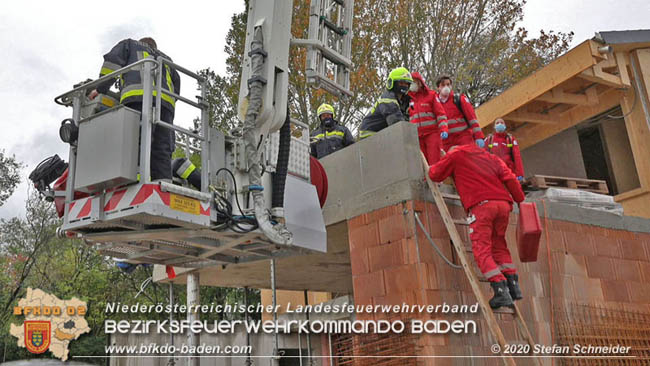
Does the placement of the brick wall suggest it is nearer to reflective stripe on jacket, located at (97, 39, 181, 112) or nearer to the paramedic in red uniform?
the paramedic in red uniform

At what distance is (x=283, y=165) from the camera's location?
212 inches

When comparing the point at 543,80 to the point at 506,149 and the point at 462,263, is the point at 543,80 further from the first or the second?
the point at 462,263

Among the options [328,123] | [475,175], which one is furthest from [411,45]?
[475,175]

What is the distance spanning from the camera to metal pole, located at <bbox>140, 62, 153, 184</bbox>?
4164mm

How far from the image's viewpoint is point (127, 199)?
4.20 meters

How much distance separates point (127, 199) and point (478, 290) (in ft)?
10.2

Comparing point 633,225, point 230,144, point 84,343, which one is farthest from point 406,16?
point 84,343

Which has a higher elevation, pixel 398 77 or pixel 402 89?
pixel 398 77

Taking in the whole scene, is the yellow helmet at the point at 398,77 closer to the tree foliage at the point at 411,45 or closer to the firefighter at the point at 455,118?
the firefighter at the point at 455,118

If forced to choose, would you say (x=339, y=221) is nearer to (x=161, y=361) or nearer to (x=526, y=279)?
(x=526, y=279)

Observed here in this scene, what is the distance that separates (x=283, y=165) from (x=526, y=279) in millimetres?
3094

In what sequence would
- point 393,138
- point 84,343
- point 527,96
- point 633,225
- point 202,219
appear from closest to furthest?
point 202,219 < point 393,138 < point 633,225 < point 527,96 < point 84,343

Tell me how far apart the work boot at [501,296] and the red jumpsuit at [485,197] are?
55 millimetres

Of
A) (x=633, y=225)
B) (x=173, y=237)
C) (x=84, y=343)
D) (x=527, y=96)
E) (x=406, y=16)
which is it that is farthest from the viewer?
(x=84, y=343)
